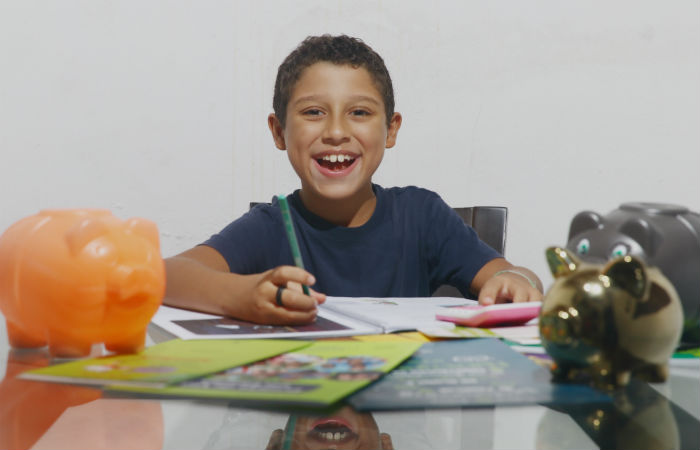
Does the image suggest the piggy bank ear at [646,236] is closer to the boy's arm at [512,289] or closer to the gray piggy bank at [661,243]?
the gray piggy bank at [661,243]

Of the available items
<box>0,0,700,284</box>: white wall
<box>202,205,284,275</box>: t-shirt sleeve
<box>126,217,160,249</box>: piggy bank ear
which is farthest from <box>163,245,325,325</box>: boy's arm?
<box>0,0,700,284</box>: white wall

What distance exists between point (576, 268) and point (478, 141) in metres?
1.53

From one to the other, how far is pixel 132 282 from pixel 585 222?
0.37 meters

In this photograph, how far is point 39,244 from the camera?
517 mm

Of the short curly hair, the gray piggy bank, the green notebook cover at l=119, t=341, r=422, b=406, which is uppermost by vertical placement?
the short curly hair

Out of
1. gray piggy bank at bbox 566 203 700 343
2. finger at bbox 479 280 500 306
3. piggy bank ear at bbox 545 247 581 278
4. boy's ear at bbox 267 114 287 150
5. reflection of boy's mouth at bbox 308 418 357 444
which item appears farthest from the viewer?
boy's ear at bbox 267 114 287 150

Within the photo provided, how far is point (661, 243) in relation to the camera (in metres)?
0.58

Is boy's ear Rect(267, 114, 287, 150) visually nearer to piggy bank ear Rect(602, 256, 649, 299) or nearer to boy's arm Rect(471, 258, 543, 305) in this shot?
boy's arm Rect(471, 258, 543, 305)

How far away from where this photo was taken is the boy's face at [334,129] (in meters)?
1.20

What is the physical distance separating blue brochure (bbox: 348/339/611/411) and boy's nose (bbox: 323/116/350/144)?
72 cm

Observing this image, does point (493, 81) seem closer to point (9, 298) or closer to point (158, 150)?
point (158, 150)

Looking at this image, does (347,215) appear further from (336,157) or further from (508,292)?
(508,292)

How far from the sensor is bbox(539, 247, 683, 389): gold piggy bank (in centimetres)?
43

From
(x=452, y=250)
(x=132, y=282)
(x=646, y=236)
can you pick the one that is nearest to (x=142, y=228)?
(x=132, y=282)
